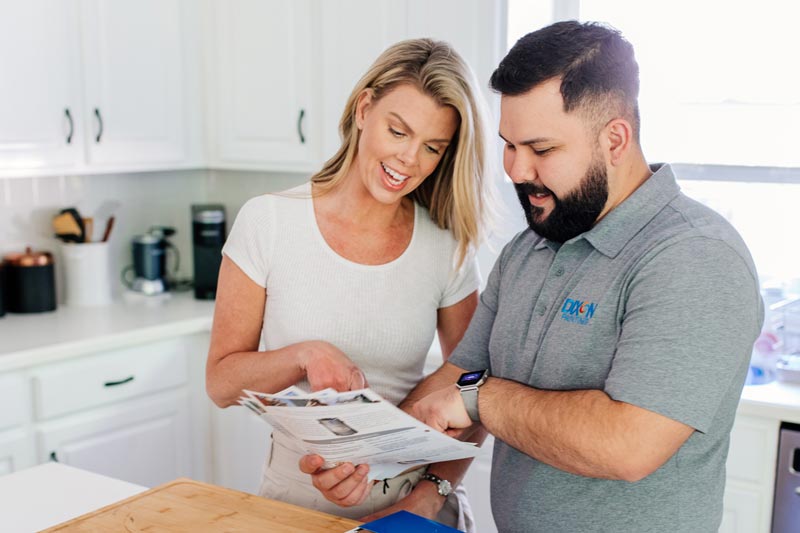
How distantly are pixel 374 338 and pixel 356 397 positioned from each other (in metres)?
0.44

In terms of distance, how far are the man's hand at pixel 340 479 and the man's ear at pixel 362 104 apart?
0.63 m

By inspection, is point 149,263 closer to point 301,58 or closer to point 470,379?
point 301,58

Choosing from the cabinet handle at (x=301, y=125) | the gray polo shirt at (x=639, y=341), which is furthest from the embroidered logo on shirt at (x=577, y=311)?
the cabinet handle at (x=301, y=125)

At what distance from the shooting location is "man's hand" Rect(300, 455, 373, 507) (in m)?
1.54

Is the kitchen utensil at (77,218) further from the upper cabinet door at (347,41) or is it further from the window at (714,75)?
the window at (714,75)

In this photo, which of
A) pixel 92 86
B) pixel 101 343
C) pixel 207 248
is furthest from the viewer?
pixel 207 248

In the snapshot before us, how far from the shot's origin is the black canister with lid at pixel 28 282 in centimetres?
307

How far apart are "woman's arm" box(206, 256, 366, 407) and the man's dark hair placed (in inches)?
23.2

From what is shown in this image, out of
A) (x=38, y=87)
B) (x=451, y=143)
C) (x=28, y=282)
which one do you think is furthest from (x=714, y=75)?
(x=28, y=282)

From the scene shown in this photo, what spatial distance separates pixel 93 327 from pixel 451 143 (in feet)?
5.40

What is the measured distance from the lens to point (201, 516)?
56.8 inches

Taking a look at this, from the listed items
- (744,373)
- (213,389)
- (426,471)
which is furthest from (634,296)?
(213,389)

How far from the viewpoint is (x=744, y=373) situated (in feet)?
4.31

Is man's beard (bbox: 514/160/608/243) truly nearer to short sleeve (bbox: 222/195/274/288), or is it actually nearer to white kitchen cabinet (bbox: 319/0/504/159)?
short sleeve (bbox: 222/195/274/288)
